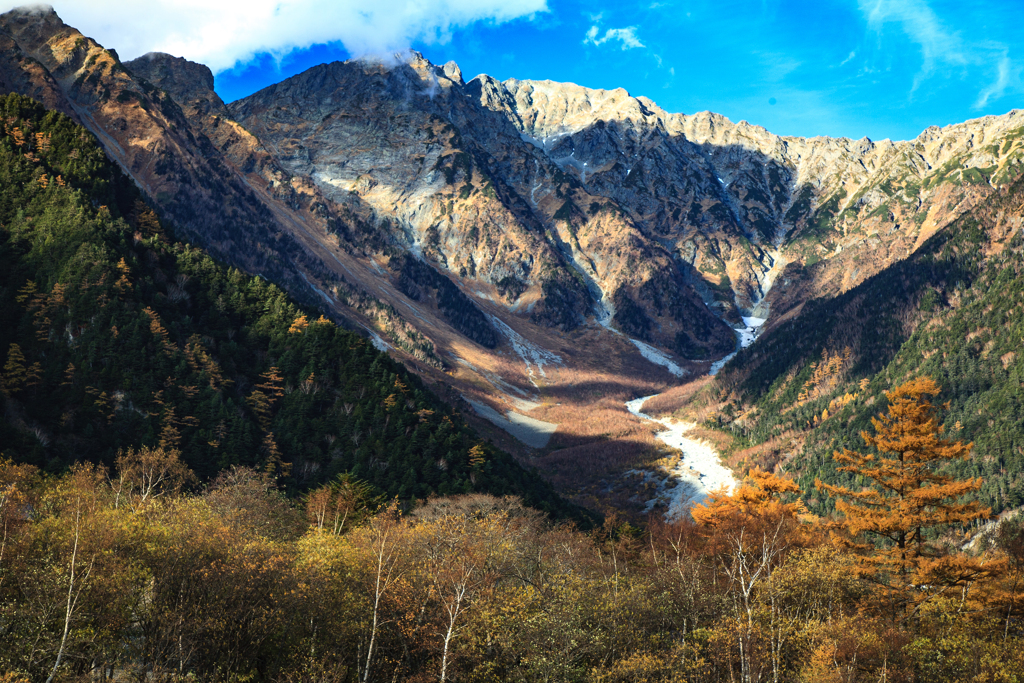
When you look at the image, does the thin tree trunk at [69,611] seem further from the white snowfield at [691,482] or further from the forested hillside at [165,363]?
the white snowfield at [691,482]

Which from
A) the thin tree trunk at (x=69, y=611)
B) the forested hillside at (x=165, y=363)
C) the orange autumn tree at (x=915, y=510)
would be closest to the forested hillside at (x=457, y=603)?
the orange autumn tree at (x=915, y=510)

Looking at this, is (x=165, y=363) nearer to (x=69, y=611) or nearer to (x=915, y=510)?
(x=69, y=611)

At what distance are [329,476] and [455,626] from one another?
49.9 m

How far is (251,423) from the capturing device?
90625 millimetres

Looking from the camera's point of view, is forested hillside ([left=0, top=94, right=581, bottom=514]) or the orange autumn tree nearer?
the orange autumn tree

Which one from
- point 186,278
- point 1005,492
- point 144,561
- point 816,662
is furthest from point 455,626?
point 1005,492

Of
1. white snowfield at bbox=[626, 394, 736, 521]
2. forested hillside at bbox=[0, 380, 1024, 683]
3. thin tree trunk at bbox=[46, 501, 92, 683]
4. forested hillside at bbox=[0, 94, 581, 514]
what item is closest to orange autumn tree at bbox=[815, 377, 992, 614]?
forested hillside at bbox=[0, 380, 1024, 683]

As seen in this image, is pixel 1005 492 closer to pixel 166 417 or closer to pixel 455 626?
pixel 455 626

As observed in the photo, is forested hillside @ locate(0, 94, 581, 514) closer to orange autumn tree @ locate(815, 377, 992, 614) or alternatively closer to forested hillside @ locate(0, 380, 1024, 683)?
forested hillside @ locate(0, 380, 1024, 683)

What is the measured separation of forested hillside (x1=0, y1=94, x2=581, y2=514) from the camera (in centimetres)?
8019

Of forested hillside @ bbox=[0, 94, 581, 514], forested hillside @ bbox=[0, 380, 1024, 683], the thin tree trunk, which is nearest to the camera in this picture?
the thin tree trunk

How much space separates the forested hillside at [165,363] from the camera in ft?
263

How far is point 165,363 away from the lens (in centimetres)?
8894

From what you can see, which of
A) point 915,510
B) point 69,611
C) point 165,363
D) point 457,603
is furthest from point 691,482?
point 69,611
